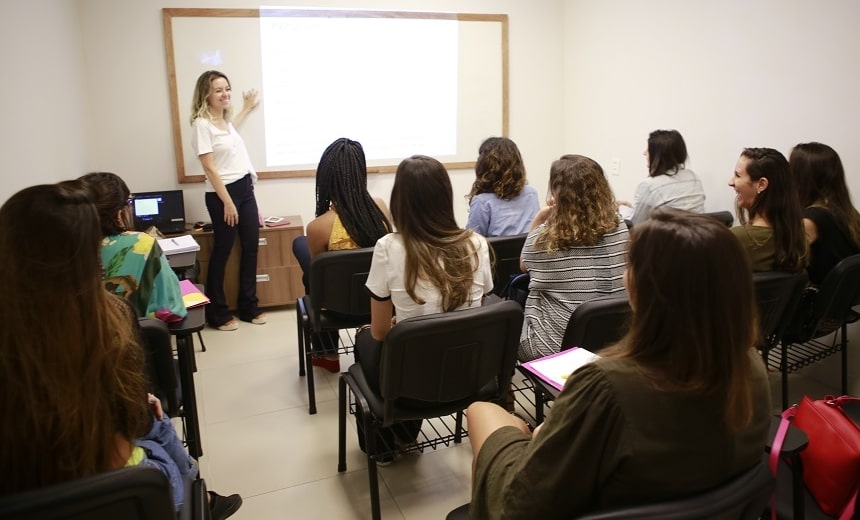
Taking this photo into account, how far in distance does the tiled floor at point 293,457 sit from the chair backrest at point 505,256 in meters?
0.78

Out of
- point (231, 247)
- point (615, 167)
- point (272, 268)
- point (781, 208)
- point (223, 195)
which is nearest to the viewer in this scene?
point (781, 208)

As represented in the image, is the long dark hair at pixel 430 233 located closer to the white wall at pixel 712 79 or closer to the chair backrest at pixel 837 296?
the chair backrest at pixel 837 296

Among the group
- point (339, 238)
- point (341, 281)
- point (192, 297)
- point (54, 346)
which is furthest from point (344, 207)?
point (54, 346)

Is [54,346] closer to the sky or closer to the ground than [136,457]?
closer to the sky

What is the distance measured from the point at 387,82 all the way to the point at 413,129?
42cm

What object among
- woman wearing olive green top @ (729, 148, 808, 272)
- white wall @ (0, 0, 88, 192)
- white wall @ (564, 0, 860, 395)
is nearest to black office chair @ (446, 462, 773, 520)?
woman wearing olive green top @ (729, 148, 808, 272)

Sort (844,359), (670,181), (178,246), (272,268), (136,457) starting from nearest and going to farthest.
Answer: (136,457) → (844,359) → (178,246) → (670,181) → (272,268)

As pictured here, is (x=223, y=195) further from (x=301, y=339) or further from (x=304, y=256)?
(x=301, y=339)

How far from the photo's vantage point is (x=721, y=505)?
96 centimetres

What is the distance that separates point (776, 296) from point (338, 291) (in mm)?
1706

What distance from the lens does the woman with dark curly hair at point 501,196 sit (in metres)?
3.09

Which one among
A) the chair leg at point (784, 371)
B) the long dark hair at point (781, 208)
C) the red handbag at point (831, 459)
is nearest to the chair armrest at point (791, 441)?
the red handbag at point (831, 459)

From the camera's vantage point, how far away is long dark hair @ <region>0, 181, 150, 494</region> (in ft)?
3.35

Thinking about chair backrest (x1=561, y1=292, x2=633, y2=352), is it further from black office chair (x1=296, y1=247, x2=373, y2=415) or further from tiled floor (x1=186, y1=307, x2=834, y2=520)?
black office chair (x1=296, y1=247, x2=373, y2=415)
